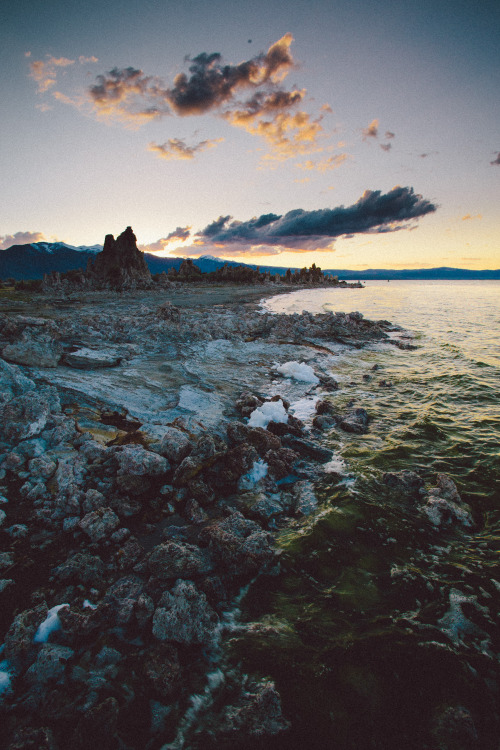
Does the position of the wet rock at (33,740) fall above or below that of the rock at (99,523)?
below

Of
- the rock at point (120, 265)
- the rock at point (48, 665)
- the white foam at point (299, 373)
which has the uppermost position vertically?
the rock at point (120, 265)

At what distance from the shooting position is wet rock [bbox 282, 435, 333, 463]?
7.59m

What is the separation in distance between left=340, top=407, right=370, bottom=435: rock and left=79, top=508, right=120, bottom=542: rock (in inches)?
258

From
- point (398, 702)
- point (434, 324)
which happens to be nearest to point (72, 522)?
point (398, 702)

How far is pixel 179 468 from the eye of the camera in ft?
20.1

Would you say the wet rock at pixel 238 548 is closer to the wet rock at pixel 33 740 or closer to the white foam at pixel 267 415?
the wet rock at pixel 33 740

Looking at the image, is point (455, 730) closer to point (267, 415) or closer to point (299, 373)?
point (267, 415)

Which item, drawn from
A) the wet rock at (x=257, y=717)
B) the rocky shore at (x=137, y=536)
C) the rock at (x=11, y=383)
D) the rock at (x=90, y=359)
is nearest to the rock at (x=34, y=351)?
the rocky shore at (x=137, y=536)

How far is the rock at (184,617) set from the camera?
351cm

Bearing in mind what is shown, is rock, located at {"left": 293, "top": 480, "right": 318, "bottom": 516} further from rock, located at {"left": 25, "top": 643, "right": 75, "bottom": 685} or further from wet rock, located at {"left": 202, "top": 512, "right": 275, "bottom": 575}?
rock, located at {"left": 25, "top": 643, "right": 75, "bottom": 685}

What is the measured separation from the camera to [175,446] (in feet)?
21.2

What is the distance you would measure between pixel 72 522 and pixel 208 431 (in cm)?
357

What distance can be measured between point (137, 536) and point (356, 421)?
6.78 meters

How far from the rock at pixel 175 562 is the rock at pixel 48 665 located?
1.17 meters
